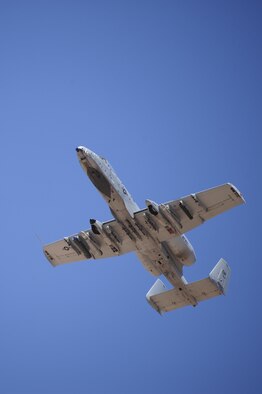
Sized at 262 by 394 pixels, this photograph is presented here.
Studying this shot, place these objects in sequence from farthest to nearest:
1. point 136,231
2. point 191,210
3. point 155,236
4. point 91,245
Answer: point 91,245, point 155,236, point 136,231, point 191,210

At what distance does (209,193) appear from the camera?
46219 millimetres

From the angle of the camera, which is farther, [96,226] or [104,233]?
[104,233]

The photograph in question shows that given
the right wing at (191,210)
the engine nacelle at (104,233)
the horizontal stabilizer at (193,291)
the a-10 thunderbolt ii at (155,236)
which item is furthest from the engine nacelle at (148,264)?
the right wing at (191,210)

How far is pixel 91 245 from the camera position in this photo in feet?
168

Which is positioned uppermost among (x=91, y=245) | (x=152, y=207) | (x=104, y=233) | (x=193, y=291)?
(x=91, y=245)

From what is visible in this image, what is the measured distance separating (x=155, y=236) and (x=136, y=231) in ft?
4.38

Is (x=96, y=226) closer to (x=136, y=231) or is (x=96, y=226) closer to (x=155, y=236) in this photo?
(x=136, y=231)

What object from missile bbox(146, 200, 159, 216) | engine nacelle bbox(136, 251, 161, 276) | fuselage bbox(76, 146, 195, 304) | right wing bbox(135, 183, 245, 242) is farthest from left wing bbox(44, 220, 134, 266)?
missile bbox(146, 200, 159, 216)

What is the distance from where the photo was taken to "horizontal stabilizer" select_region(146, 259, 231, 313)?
51625 mm

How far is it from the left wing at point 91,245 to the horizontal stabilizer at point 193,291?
539 cm

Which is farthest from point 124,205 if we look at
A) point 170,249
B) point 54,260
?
point 54,260

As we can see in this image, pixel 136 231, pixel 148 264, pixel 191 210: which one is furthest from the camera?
pixel 148 264

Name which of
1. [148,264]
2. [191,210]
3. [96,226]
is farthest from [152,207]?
[148,264]

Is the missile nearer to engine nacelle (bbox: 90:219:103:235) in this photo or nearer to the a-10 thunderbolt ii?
the a-10 thunderbolt ii
